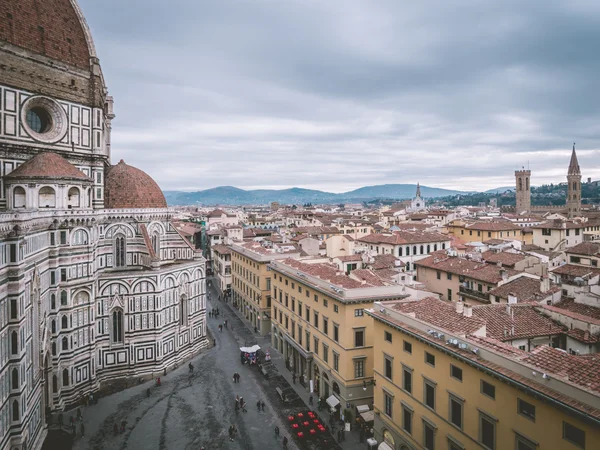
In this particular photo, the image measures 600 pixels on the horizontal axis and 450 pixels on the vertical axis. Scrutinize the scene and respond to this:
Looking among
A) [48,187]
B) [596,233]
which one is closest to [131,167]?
[48,187]

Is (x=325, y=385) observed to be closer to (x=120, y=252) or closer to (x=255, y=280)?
(x=255, y=280)

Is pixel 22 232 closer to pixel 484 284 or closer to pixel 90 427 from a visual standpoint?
pixel 90 427

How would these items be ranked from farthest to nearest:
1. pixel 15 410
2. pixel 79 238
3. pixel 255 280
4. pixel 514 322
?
pixel 255 280, pixel 79 238, pixel 15 410, pixel 514 322

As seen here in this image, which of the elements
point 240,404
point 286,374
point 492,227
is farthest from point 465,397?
point 492,227

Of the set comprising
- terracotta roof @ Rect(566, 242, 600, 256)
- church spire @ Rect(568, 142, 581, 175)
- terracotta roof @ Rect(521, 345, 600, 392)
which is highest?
church spire @ Rect(568, 142, 581, 175)

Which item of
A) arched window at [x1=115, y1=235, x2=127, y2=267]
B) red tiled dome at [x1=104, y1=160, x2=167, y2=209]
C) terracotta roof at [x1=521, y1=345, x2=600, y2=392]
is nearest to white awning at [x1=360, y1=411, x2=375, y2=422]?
terracotta roof at [x1=521, y1=345, x2=600, y2=392]

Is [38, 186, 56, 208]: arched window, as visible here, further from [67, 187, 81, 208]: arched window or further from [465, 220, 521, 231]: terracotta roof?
[465, 220, 521, 231]: terracotta roof
